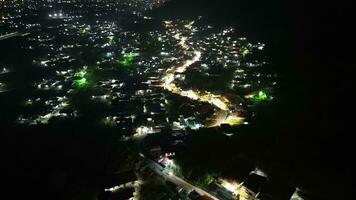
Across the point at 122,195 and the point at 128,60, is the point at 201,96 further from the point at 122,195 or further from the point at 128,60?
the point at 128,60

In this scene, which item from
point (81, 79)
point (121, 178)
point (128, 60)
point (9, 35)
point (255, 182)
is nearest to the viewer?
point (255, 182)

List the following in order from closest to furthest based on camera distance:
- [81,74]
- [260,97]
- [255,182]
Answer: [255,182]
[260,97]
[81,74]

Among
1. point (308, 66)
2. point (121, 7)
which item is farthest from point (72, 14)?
point (308, 66)

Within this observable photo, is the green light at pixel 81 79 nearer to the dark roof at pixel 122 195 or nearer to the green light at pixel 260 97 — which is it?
the green light at pixel 260 97

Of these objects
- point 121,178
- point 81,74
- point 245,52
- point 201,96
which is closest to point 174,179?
point 121,178

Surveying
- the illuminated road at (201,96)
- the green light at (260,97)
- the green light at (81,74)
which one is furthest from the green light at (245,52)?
the green light at (81,74)

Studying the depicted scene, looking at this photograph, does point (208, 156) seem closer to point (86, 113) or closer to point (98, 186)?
point (98, 186)

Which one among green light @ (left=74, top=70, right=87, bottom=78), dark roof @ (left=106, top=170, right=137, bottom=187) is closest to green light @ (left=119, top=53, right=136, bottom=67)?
green light @ (left=74, top=70, right=87, bottom=78)

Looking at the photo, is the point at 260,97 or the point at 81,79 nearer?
the point at 260,97

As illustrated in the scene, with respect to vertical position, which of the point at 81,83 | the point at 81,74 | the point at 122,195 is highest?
the point at 122,195
